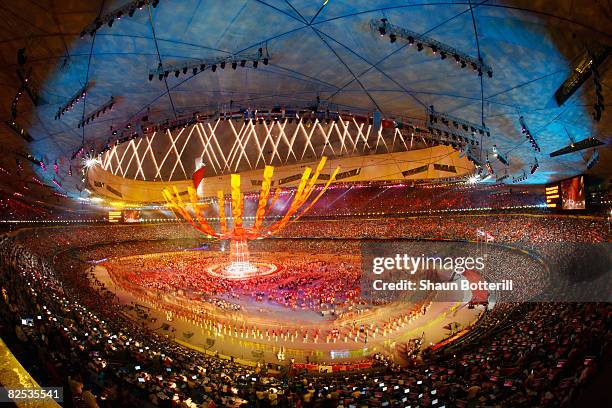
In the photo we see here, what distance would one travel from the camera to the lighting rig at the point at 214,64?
1303cm

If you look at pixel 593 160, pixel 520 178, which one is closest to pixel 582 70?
pixel 593 160

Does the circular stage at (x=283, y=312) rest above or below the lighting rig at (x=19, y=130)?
below

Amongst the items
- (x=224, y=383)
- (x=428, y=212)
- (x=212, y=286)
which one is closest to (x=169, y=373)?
(x=224, y=383)

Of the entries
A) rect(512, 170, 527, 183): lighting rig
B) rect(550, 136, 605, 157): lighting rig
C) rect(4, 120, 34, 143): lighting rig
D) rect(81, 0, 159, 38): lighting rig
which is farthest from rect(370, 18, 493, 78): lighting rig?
rect(512, 170, 527, 183): lighting rig

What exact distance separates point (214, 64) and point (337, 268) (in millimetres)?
25927

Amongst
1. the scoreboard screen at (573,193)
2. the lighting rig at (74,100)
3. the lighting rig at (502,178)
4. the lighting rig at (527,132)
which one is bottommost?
the scoreboard screen at (573,193)

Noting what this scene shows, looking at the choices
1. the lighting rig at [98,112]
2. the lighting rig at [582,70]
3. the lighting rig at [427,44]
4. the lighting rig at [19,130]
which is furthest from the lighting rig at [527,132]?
the lighting rig at [19,130]

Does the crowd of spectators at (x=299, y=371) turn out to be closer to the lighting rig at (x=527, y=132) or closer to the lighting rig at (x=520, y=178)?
the lighting rig at (x=527, y=132)

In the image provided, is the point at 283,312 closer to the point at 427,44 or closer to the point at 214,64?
the point at 214,64

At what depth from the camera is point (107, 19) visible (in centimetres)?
960

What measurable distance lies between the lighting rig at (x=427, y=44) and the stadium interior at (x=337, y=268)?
0.21 feet

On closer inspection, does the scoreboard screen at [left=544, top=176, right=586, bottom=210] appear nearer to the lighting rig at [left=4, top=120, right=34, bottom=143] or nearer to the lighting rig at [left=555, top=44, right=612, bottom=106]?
the lighting rig at [left=555, top=44, right=612, bottom=106]

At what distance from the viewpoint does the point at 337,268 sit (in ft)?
118

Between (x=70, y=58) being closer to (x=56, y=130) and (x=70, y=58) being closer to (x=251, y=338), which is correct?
(x=56, y=130)
